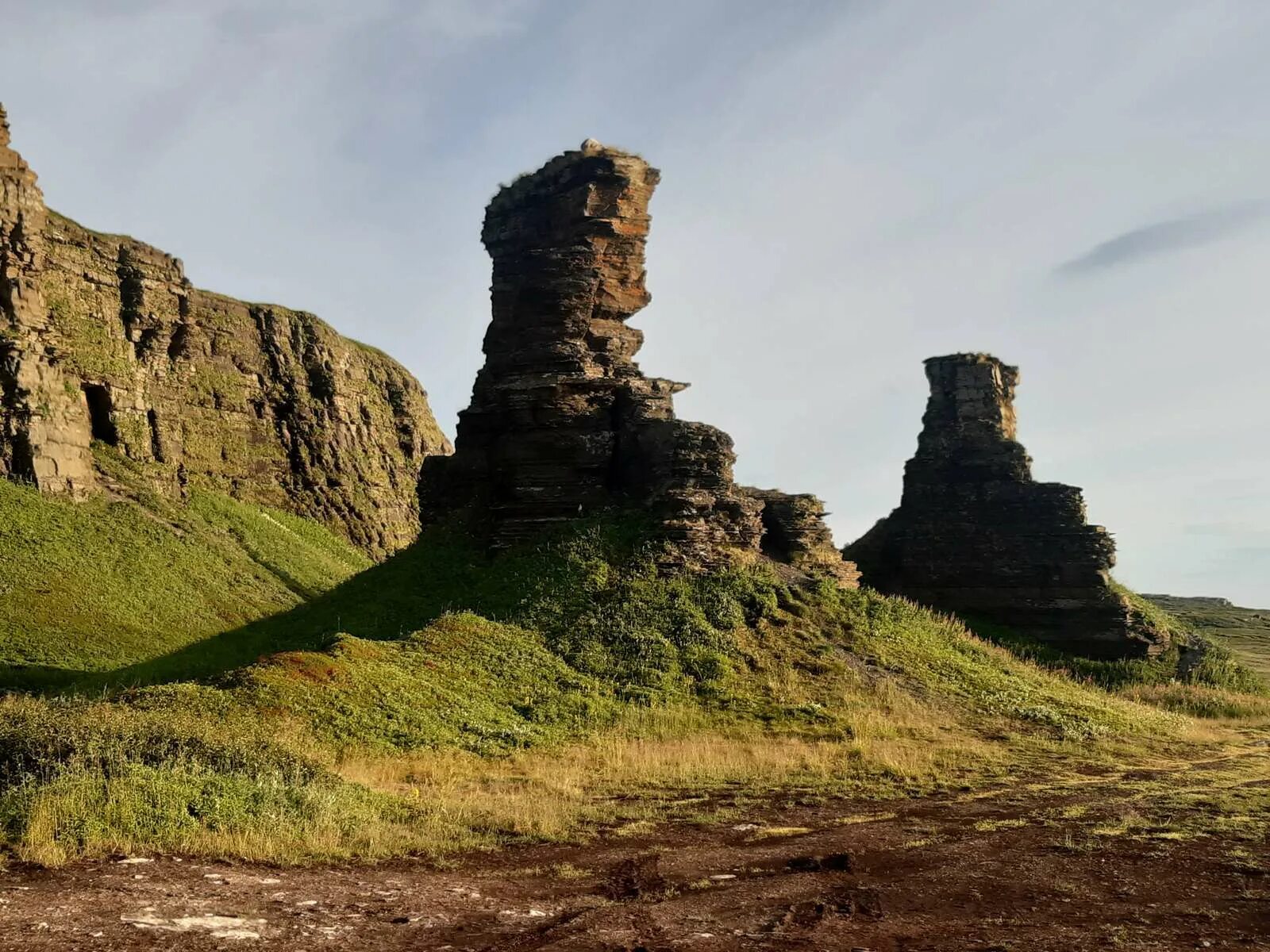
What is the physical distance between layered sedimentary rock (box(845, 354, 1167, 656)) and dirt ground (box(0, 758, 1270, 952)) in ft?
105

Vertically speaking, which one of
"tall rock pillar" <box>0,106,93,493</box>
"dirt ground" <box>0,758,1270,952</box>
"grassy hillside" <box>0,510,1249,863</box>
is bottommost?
"dirt ground" <box>0,758,1270,952</box>

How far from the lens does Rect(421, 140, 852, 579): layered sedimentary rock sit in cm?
3191

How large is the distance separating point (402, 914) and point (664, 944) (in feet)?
8.24

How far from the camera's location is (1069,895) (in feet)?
31.7

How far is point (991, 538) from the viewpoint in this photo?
44906 mm

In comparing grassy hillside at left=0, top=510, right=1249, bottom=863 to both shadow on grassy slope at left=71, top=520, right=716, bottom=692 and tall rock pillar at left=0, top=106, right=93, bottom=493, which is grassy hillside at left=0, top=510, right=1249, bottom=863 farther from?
tall rock pillar at left=0, top=106, right=93, bottom=493

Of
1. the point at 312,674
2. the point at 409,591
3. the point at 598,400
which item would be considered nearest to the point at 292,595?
the point at 409,591

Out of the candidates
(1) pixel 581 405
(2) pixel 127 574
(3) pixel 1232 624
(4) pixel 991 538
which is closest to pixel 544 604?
(1) pixel 581 405

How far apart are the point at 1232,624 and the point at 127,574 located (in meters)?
85.8

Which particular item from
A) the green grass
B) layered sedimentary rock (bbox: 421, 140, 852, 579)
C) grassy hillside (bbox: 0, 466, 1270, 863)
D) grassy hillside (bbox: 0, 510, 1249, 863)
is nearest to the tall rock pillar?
grassy hillside (bbox: 0, 466, 1270, 863)

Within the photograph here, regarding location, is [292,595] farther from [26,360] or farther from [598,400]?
[598,400]

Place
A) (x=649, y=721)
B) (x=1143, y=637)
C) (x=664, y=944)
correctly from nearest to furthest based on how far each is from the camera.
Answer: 1. (x=664, y=944)
2. (x=649, y=721)
3. (x=1143, y=637)

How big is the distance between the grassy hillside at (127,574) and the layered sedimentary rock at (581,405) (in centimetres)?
1405

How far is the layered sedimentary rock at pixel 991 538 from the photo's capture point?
43.1 meters
